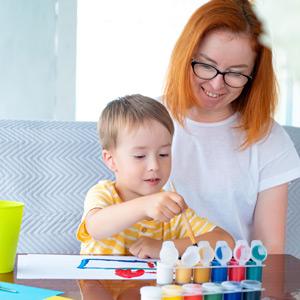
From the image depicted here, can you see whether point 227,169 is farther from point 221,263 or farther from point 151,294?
point 151,294

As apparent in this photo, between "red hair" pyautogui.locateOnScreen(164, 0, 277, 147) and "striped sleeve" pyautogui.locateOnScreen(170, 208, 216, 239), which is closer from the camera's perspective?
"striped sleeve" pyautogui.locateOnScreen(170, 208, 216, 239)

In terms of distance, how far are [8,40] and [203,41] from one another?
1909mm

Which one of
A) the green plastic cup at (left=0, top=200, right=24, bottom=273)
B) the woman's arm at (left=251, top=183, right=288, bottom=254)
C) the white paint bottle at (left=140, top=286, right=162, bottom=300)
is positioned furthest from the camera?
the woman's arm at (left=251, top=183, right=288, bottom=254)

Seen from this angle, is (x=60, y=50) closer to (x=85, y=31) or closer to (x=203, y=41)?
(x=85, y=31)

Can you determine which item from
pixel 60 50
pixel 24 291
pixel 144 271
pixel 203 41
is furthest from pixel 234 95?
pixel 60 50

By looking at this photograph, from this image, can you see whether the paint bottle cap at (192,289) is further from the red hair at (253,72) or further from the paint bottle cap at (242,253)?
the red hair at (253,72)

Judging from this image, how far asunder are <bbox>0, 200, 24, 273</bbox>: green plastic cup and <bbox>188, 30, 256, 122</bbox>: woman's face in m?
0.57

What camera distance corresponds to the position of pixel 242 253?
2.56ft

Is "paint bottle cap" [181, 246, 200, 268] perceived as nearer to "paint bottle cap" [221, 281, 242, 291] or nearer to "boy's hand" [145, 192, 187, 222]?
"paint bottle cap" [221, 281, 242, 291]

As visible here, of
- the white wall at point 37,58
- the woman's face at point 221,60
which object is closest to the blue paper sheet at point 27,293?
the woman's face at point 221,60

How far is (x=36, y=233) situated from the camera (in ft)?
5.09

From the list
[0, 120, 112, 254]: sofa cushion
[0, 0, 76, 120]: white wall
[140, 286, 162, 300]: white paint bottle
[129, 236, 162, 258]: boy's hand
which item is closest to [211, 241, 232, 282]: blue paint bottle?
[140, 286, 162, 300]: white paint bottle

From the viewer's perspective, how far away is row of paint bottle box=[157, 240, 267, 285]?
0.75 metres

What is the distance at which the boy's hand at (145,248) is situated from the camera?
1.05 meters
